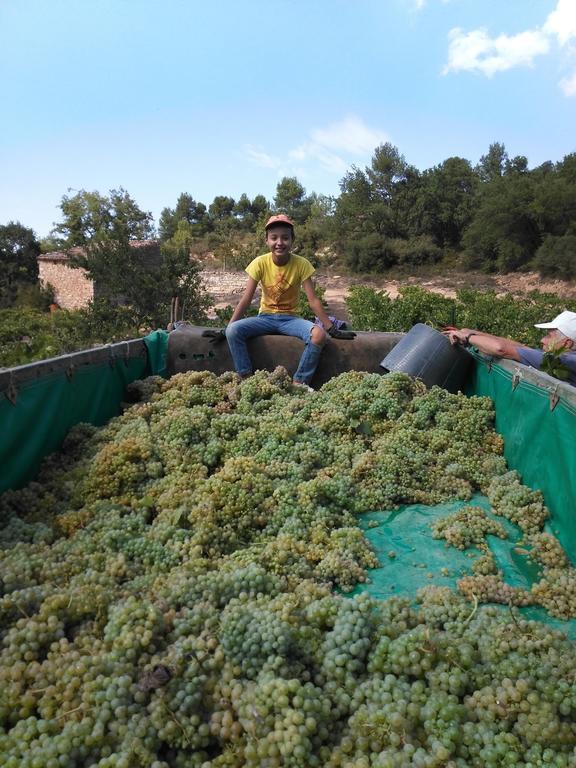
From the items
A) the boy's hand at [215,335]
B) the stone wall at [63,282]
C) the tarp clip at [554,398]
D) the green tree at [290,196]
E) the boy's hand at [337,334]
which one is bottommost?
the tarp clip at [554,398]

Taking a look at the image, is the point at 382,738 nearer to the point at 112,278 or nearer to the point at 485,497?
the point at 485,497

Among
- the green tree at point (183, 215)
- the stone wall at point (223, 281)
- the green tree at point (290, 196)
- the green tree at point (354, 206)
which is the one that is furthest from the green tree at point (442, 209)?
the green tree at point (183, 215)

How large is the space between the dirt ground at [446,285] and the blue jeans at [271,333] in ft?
54.5

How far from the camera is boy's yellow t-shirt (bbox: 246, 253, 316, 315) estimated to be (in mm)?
5223

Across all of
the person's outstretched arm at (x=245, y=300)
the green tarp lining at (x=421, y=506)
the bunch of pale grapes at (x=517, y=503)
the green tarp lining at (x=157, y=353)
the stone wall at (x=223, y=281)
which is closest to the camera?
the green tarp lining at (x=421, y=506)

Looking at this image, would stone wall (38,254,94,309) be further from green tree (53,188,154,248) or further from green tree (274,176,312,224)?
green tree (274,176,312,224)

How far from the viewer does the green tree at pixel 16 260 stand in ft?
119

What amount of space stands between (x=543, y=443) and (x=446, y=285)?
24826mm

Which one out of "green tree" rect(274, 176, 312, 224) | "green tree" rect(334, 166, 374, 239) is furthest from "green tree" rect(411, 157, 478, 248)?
"green tree" rect(274, 176, 312, 224)

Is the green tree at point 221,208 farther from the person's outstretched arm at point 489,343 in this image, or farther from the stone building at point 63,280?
the person's outstretched arm at point 489,343

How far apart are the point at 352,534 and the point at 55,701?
4.76 ft

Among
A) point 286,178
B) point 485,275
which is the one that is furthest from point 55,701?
point 286,178

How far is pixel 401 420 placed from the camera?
387cm

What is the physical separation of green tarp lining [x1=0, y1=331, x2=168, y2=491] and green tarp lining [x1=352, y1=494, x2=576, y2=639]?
6.49 ft
